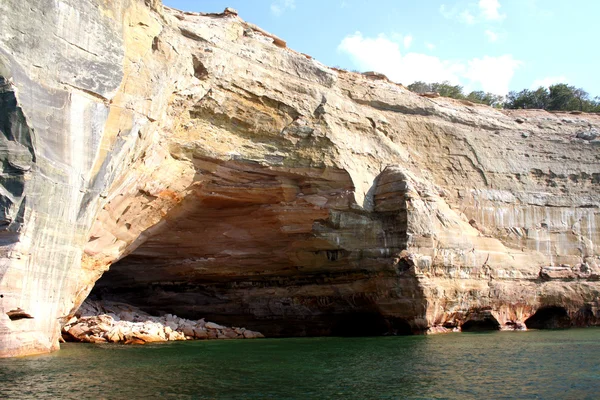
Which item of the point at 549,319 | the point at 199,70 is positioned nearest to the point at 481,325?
the point at 549,319

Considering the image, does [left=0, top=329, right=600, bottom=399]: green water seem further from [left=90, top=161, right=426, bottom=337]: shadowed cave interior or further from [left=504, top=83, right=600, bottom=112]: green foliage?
[left=504, top=83, right=600, bottom=112]: green foliage

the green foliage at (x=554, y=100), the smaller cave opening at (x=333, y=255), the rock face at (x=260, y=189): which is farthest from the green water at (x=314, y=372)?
the green foliage at (x=554, y=100)

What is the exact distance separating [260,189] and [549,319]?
488 inches

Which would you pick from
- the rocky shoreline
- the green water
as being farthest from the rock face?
the green water

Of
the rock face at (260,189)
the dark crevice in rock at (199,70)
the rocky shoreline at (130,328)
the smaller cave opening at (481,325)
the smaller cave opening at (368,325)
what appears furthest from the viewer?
the smaller cave opening at (481,325)

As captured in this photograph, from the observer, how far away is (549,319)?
70.6 feet

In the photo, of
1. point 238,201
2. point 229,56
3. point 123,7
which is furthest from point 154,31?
point 238,201

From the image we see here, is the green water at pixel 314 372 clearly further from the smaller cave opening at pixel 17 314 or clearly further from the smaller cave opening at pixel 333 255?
the smaller cave opening at pixel 333 255

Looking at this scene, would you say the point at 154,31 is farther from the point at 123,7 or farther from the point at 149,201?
the point at 149,201

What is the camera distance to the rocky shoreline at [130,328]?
16172 mm

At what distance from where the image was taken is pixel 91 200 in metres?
12.1

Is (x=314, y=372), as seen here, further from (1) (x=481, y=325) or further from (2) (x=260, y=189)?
(1) (x=481, y=325)

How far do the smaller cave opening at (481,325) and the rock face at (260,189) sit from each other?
0.35ft

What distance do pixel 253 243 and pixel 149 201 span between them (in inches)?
179
